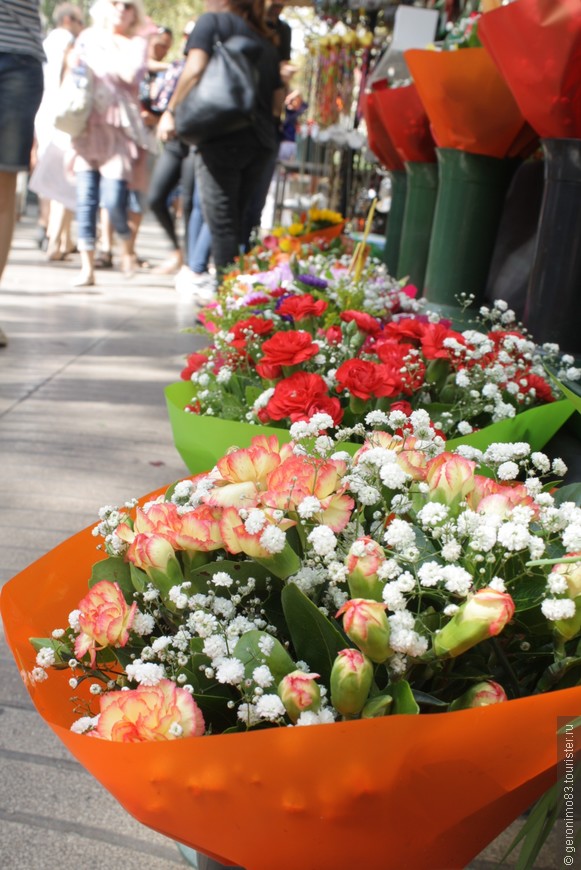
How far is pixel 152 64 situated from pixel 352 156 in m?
2.22

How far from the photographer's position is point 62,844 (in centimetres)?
181

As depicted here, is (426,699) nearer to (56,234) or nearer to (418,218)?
(418,218)

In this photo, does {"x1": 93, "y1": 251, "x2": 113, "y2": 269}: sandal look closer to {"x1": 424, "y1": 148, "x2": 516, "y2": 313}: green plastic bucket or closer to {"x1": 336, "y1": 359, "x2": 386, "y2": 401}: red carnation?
{"x1": 424, "y1": 148, "x2": 516, "y2": 313}: green plastic bucket

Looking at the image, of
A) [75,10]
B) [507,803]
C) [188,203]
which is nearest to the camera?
[507,803]

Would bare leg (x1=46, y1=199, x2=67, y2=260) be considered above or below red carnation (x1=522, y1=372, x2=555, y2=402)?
below

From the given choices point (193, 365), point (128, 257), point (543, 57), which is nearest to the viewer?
point (543, 57)

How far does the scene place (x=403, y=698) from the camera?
3.74ft

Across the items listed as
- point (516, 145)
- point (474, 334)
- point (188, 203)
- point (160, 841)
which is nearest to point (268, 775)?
point (160, 841)

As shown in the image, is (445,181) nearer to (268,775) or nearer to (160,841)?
(160,841)

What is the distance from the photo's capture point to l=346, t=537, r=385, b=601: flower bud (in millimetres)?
1188

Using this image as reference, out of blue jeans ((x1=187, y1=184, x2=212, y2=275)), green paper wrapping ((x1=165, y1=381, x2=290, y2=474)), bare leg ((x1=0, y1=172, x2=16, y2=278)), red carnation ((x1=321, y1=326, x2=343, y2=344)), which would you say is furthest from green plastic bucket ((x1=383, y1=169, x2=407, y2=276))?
green paper wrapping ((x1=165, y1=381, x2=290, y2=474))

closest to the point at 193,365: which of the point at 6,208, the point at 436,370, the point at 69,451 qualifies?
the point at 436,370

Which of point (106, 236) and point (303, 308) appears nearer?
point (303, 308)

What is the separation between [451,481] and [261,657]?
333 millimetres
